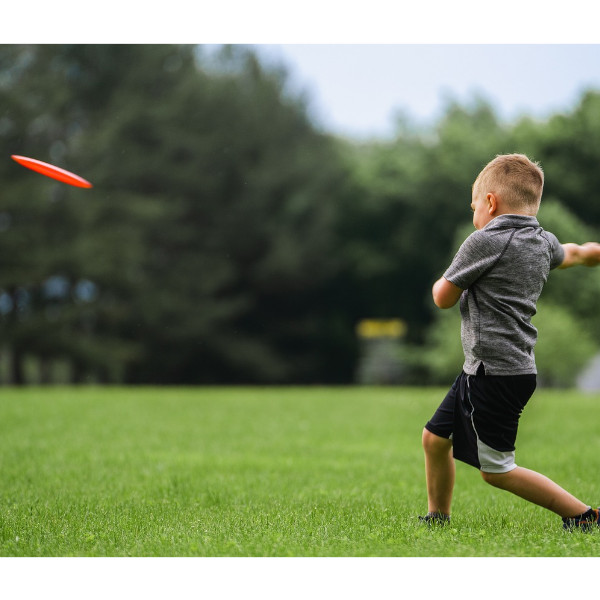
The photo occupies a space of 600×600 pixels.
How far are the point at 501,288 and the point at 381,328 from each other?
2845 cm

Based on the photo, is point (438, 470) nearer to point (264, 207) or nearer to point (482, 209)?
point (482, 209)

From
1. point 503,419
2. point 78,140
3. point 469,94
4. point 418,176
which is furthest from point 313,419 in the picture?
point 469,94

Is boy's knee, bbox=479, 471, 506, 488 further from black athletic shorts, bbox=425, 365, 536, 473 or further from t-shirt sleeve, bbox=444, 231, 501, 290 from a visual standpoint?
t-shirt sleeve, bbox=444, 231, 501, 290

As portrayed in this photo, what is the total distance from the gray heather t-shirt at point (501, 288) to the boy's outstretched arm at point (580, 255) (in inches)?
7.9

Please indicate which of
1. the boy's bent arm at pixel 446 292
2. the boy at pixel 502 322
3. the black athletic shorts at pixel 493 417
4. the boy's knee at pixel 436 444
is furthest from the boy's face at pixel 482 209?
the boy's knee at pixel 436 444

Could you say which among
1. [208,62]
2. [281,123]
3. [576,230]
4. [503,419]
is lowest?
[503,419]

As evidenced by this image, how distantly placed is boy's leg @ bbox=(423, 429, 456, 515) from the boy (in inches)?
5.3

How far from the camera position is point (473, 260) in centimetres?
382

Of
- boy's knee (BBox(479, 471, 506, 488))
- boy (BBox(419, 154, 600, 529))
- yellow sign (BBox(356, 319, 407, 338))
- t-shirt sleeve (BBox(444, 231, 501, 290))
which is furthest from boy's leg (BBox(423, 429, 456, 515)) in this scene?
yellow sign (BBox(356, 319, 407, 338))

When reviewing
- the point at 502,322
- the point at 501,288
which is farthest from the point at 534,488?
the point at 501,288

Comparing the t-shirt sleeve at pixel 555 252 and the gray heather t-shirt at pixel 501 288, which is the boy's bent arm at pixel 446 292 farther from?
the t-shirt sleeve at pixel 555 252

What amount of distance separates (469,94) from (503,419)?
30790mm

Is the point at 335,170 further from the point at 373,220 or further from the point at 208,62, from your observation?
the point at 208,62

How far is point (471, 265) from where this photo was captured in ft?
12.5
